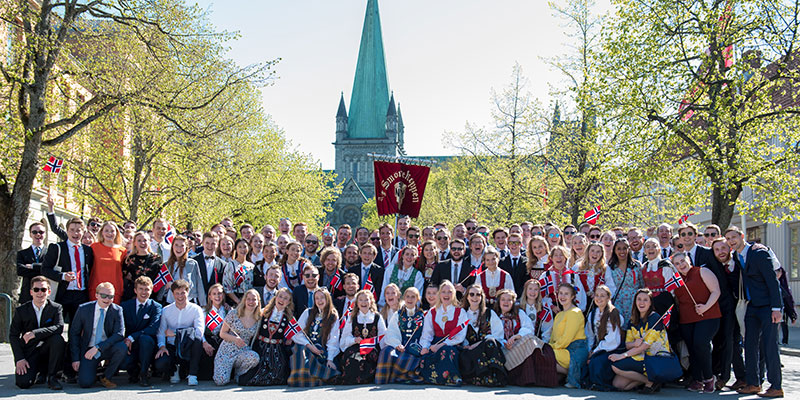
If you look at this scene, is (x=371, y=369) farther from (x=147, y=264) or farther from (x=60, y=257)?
(x=60, y=257)

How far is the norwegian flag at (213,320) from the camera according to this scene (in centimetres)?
1008

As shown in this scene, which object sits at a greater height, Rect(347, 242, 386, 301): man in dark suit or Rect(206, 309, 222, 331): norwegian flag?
Rect(347, 242, 386, 301): man in dark suit

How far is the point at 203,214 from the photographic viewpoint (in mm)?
28438

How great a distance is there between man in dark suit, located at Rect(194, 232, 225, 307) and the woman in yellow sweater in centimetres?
494

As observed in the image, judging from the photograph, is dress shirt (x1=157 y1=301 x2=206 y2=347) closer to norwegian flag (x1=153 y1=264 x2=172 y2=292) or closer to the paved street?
norwegian flag (x1=153 y1=264 x2=172 y2=292)

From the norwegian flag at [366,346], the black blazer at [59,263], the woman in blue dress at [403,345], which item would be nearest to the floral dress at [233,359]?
the norwegian flag at [366,346]

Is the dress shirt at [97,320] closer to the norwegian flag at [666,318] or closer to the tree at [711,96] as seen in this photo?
the norwegian flag at [666,318]

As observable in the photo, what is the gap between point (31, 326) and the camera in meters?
9.27

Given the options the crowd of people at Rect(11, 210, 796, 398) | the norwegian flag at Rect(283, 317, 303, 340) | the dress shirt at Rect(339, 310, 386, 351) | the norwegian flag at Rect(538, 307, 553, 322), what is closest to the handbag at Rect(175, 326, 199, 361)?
the crowd of people at Rect(11, 210, 796, 398)

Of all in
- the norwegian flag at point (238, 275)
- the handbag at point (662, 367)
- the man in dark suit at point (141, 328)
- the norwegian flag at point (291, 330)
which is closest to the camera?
the handbag at point (662, 367)

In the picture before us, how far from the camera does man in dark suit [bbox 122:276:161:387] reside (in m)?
9.47

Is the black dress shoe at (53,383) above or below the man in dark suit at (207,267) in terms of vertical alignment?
below

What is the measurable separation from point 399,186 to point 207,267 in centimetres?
715

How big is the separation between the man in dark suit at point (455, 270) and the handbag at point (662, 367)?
2.87 m
